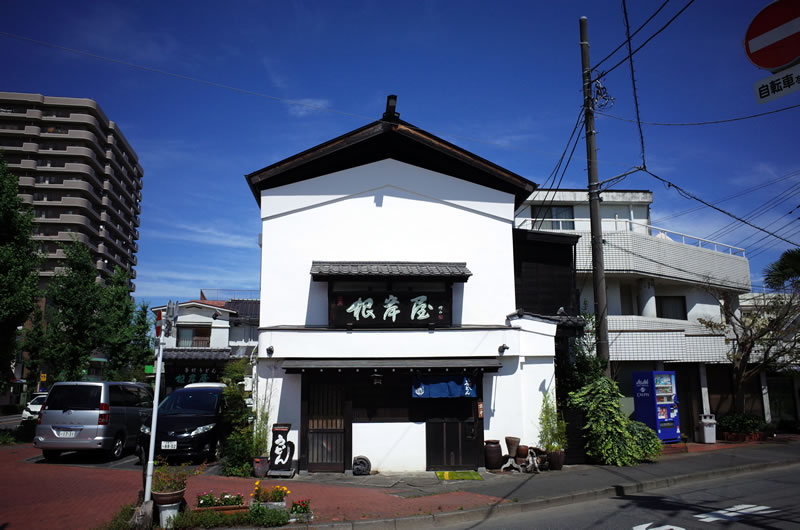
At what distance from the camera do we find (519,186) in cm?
1571

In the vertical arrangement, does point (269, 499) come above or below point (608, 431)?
below

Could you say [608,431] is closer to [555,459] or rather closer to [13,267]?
[555,459]

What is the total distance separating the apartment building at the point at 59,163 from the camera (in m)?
62.3

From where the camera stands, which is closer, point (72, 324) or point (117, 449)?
point (117, 449)

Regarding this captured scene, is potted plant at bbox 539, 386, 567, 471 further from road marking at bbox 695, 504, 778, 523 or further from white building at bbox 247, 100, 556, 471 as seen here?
road marking at bbox 695, 504, 778, 523

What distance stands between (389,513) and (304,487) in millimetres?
2947

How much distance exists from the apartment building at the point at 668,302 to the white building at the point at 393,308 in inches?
270

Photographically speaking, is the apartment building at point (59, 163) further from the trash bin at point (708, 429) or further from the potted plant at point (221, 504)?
the trash bin at point (708, 429)

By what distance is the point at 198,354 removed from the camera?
34531mm

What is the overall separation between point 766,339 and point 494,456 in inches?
534

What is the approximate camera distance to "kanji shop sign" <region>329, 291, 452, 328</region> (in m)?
14.1

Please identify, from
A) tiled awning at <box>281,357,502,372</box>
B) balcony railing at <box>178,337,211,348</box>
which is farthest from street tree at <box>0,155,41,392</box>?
balcony railing at <box>178,337,211,348</box>

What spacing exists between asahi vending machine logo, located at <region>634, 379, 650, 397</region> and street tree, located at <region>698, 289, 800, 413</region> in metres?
4.79

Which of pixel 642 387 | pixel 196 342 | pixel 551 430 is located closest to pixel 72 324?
pixel 551 430
